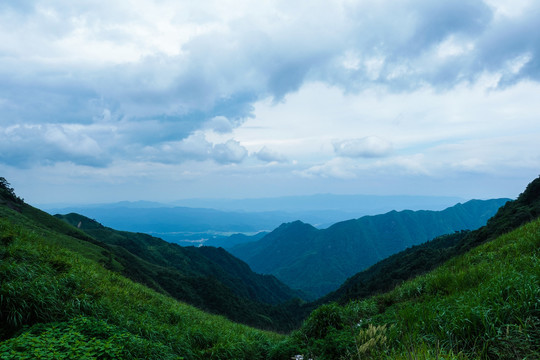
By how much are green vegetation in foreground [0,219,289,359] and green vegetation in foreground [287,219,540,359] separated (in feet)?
6.96

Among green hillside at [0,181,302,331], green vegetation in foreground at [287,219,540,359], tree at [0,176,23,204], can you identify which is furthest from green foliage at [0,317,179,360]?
tree at [0,176,23,204]

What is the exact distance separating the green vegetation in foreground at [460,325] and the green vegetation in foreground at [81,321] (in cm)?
212

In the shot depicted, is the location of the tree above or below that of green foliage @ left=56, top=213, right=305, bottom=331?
above

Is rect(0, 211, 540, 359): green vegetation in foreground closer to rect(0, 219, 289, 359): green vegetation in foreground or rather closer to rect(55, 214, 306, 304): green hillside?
rect(0, 219, 289, 359): green vegetation in foreground

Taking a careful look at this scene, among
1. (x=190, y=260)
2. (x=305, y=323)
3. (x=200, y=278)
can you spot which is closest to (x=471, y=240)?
(x=305, y=323)

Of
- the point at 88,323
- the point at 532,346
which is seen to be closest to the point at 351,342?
the point at 532,346

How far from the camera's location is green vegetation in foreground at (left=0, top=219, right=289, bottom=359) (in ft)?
18.0

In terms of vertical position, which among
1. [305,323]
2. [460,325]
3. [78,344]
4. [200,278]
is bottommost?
[200,278]

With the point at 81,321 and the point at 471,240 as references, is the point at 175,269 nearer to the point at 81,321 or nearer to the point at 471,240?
the point at 471,240

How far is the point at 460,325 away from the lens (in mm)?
5129

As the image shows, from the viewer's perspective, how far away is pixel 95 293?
28.8 ft

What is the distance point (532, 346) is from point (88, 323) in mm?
9397

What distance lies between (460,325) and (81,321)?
900cm

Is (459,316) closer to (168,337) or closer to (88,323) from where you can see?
(168,337)
